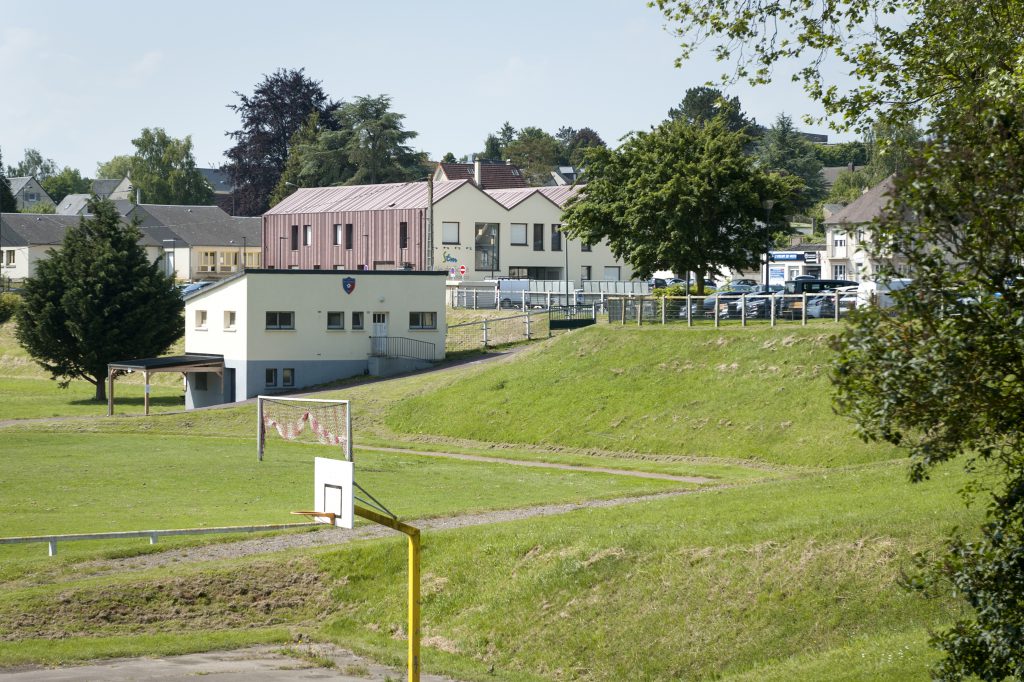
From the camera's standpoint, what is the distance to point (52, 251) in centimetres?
6438

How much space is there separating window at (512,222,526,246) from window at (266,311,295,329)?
107 feet

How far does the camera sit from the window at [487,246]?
90.0m

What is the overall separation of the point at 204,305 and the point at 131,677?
157 ft

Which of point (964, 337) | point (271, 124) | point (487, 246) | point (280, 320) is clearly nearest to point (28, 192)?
point (271, 124)

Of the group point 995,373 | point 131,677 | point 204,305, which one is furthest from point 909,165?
point 204,305

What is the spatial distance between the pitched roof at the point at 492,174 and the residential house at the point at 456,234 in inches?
493

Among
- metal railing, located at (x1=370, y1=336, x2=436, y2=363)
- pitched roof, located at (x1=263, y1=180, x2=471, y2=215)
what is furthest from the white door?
pitched roof, located at (x1=263, y1=180, x2=471, y2=215)

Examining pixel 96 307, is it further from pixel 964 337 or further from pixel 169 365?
pixel 964 337

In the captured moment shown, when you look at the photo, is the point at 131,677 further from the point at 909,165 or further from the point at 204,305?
the point at 204,305

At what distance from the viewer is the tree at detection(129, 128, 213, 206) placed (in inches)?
6284

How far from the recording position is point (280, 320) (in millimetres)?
60594

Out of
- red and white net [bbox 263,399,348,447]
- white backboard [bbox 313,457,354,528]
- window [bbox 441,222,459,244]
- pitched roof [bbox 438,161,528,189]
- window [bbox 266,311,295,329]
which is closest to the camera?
white backboard [bbox 313,457,354,528]

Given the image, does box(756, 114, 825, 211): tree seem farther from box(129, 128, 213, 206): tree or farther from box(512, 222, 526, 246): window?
box(129, 128, 213, 206): tree

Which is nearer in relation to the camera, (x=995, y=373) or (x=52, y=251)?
(x=995, y=373)
